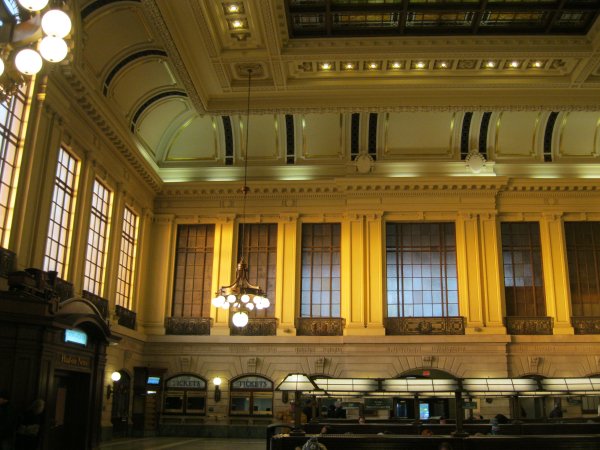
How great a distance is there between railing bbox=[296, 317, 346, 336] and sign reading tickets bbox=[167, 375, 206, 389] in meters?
3.41

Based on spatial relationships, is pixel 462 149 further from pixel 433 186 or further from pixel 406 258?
pixel 406 258

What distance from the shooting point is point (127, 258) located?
1953 centimetres

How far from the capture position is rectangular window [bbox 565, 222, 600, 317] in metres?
19.7

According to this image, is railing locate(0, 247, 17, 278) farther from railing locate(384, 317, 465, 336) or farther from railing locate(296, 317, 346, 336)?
railing locate(384, 317, 465, 336)

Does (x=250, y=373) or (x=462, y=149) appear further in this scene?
(x=462, y=149)

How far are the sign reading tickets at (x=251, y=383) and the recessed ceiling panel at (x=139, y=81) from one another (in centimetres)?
869

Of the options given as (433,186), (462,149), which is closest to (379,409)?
(433,186)

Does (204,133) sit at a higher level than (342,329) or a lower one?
higher

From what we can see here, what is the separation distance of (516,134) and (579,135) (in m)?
2.04

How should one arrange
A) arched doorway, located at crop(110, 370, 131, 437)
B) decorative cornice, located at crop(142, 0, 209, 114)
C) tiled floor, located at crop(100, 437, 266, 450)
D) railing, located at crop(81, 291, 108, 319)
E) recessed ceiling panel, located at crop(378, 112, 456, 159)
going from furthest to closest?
recessed ceiling panel, located at crop(378, 112, 456, 159) → arched doorway, located at crop(110, 370, 131, 437) → railing, located at crop(81, 291, 108, 319) → tiled floor, located at crop(100, 437, 266, 450) → decorative cornice, located at crop(142, 0, 209, 114)

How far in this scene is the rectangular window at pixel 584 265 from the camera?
19.7 metres

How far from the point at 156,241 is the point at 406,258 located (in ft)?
26.9

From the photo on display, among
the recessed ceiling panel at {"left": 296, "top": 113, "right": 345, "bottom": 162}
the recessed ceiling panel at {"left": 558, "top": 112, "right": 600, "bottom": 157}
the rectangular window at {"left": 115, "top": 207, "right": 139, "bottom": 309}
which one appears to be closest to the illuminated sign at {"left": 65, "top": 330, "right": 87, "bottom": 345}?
the rectangular window at {"left": 115, "top": 207, "right": 139, "bottom": 309}

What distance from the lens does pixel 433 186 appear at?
20.4 meters
